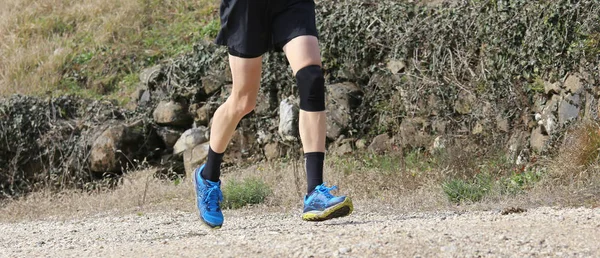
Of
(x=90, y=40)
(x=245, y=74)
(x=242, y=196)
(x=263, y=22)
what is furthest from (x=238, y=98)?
(x=90, y=40)

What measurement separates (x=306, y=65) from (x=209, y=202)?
110 cm

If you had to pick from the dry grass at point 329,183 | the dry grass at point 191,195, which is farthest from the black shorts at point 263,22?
the dry grass at point 191,195

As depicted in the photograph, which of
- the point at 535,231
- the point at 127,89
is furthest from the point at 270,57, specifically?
the point at 535,231

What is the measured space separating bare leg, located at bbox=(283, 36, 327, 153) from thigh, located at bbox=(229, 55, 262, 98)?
235mm

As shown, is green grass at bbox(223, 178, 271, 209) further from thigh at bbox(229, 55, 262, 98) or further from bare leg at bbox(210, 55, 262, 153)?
thigh at bbox(229, 55, 262, 98)

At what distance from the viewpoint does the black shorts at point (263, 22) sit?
4.88 metres

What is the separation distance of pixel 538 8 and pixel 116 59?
7.35 m

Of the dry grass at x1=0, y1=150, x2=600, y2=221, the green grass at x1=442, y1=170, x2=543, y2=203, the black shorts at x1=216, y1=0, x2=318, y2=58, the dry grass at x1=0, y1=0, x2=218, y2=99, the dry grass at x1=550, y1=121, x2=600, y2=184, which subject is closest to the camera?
the black shorts at x1=216, y1=0, x2=318, y2=58

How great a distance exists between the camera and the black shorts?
4875mm

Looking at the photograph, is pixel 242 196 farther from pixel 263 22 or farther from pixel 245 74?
pixel 263 22

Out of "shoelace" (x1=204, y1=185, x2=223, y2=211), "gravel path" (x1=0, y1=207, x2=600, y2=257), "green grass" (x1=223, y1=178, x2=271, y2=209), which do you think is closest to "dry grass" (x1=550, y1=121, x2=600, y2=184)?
"gravel path" (x1=0, y1=207, x2=600, y2=257)

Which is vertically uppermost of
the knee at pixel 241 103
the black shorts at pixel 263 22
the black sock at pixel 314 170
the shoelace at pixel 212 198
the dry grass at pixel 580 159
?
the black shorts at pixel 263 22

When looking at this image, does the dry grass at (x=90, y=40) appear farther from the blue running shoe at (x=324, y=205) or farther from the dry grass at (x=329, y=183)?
the blue running shoe at (x=324, y=205)

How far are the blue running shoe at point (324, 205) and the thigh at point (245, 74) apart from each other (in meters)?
0.73
